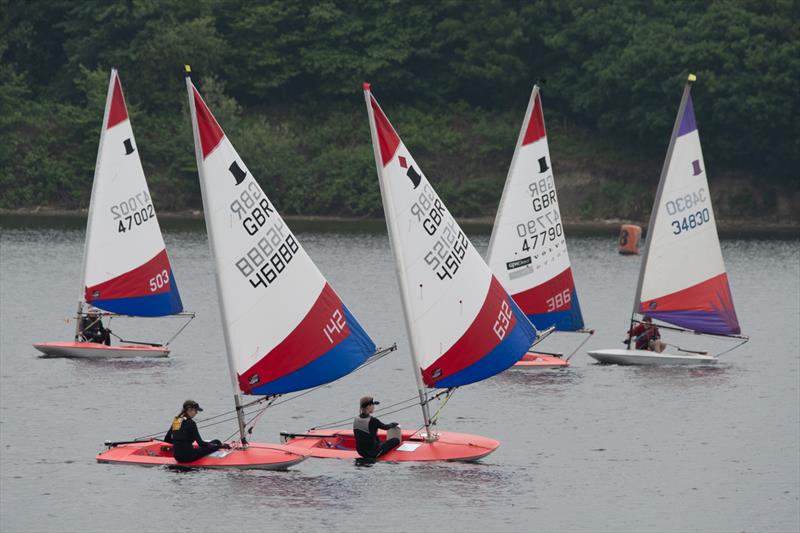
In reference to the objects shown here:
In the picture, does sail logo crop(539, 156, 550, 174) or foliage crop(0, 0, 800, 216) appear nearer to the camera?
sail logo crop(539, 156, 550, 174)

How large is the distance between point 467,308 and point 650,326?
19.9 meters

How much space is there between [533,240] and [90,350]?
1631 cm

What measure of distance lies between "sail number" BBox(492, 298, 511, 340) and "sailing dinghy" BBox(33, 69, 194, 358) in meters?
20.9

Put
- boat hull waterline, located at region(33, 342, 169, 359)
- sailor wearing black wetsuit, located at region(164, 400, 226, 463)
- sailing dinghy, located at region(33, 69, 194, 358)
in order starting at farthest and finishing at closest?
sailing dinghy, located at region(33, 69, 194, 358) < boat hull waterline, located at region(33, 342, 169, 359) < sailor wearing black wetsuit, located at region(164, 400, 226, 463)

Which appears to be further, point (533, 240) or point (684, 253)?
point (684, 253)

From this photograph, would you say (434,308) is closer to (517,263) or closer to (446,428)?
(446,428)

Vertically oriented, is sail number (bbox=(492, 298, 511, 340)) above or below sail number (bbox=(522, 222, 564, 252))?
below

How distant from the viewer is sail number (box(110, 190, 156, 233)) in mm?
61250

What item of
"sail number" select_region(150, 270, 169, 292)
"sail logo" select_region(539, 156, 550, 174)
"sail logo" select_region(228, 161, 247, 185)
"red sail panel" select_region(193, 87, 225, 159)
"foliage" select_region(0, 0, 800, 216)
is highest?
"foliage" select_region(0, 0, 800, 216)

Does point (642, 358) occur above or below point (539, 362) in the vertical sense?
below

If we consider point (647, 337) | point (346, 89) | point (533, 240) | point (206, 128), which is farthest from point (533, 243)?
point (346, 89)

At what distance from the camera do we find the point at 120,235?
6109 centimetres

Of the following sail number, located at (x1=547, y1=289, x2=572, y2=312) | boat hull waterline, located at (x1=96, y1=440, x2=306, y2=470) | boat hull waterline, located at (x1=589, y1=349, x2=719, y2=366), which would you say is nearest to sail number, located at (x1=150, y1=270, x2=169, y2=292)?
sail number, located at (x1=547, y1=289, x2=572, y2=312)

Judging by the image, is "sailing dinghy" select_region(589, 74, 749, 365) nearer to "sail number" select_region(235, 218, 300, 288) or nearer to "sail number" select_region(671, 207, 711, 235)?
"sail number" select_region(671, 207, 711, 235)
